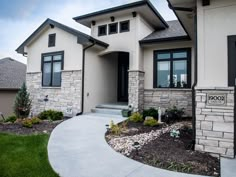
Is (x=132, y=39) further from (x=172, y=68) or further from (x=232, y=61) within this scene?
(x=232, y=61)

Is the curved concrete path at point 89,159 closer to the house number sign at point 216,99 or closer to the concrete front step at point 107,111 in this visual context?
the house number sign at point 216,99

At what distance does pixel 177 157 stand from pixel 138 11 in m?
7.97

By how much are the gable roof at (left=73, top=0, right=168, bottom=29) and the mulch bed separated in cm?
666

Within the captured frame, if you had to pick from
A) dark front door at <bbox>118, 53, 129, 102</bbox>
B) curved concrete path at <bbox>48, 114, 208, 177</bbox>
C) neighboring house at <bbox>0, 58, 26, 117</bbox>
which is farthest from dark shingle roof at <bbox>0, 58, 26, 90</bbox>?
curved concrete path at <bbox>48, 114, 208, 177</bbox>

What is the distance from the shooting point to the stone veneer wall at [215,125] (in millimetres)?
4695

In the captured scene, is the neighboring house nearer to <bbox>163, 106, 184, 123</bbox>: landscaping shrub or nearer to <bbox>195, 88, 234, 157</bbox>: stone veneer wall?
<bbox>163, 106, 184, 123</bbox>: landscaping shrub

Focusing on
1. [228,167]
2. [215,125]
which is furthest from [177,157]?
[215,125]

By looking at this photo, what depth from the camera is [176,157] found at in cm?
445

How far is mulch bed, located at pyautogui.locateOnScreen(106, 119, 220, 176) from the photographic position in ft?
12.9

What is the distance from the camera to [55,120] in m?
9.33

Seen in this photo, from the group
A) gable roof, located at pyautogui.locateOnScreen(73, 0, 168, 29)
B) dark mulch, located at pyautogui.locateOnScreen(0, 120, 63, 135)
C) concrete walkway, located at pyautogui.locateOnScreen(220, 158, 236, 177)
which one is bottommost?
concrete walkway, located at pyautogui.locateOnScreen(220, 158, 236, 177)

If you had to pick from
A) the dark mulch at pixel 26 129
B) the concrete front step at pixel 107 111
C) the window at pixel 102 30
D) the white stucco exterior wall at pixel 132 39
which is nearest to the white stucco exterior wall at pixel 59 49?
the white stucco exterior wall at pixel 132 39

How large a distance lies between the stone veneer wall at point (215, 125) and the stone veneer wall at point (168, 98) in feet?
15.3

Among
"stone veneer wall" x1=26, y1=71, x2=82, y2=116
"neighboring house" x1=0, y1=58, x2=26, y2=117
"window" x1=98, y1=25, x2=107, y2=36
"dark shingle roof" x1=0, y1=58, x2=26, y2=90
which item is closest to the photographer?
"stone veneer wall" x1=26, y1=71, x2=82, y2=116
